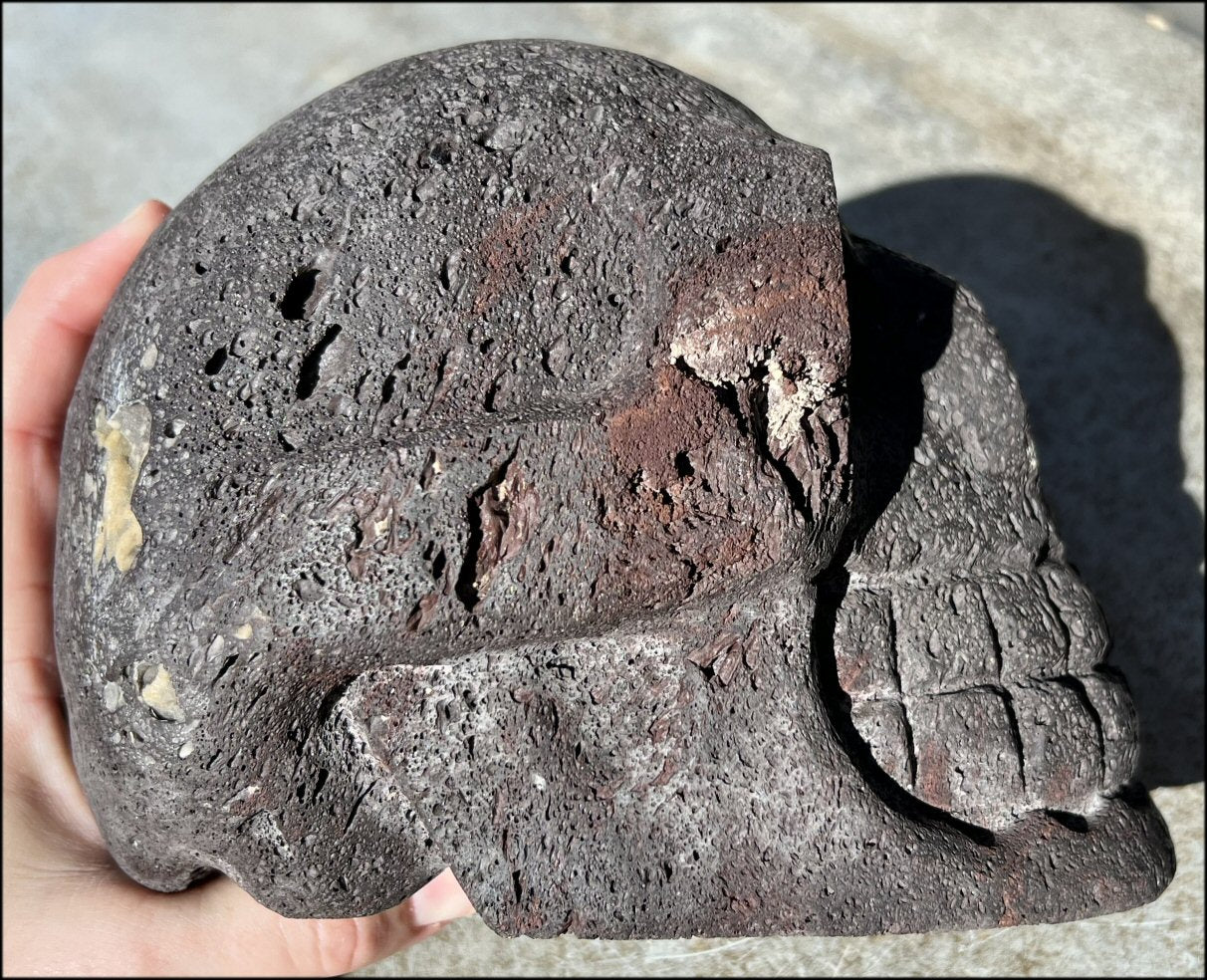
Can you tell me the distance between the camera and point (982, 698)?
3.36 feet

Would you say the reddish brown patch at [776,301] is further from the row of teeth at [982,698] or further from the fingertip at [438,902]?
the fingertip at [438,902]

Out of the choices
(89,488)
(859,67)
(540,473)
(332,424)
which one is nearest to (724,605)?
(540,473)

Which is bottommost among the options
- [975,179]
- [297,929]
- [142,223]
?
[297,929]

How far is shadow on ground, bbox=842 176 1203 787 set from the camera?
1696mm

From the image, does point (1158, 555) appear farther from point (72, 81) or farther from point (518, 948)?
point (72, 81)

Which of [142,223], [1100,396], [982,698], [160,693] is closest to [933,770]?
[982,698]

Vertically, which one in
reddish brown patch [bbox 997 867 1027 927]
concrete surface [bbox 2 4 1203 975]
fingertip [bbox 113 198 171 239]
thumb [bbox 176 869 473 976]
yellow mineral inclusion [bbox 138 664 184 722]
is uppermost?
concrete surface [bbox 2 4 1203 975]

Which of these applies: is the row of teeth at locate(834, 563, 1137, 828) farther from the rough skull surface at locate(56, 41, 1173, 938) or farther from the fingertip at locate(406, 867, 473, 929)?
the fingertip at locate(406, 867, 473, 929)

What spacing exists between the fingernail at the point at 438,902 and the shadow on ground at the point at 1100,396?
1.08 metres

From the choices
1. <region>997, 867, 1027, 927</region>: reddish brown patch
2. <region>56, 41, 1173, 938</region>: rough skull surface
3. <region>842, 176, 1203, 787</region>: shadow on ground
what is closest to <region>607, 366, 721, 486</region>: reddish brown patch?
<region>56, 41, 1173, 938</region>: rough skull surface

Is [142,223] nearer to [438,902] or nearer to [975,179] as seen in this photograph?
[438,902]

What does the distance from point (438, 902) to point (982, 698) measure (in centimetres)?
67

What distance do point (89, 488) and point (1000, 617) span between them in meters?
0.89

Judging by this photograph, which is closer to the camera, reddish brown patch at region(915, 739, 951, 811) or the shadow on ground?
reddish brown patch at region(915, 739, 951, 811)
